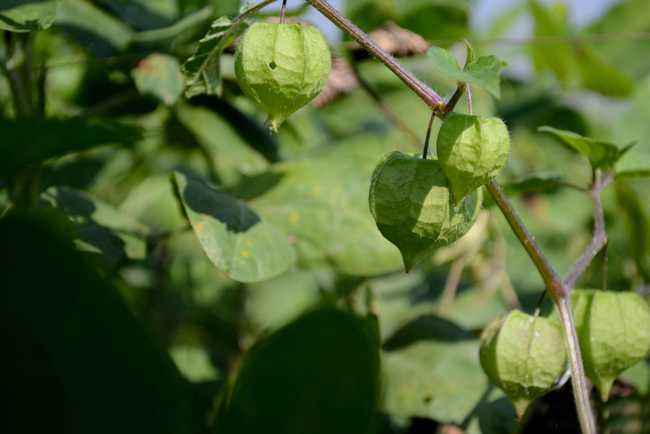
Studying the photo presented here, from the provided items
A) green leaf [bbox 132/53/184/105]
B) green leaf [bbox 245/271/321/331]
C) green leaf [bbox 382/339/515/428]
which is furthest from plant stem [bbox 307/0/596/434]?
green leaf [bbox 245/271/321/331]

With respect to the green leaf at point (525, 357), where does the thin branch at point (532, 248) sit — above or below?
above

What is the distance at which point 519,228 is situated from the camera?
0.90 m

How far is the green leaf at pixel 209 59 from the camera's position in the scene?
2.99ft

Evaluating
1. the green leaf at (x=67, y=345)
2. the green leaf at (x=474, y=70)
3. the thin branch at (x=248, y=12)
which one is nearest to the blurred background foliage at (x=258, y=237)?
the green leaf at (x=67, y=345)

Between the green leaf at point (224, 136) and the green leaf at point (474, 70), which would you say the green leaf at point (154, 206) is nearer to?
the green leaf at point (224, 136)

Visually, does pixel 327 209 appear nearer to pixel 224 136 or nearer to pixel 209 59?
pixel 224 136

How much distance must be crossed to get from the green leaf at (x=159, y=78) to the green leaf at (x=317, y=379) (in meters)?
0.77

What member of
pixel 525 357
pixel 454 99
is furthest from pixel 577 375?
pixel 454 99

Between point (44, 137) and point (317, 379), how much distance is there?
12.6 inches

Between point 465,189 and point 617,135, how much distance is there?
138 cm

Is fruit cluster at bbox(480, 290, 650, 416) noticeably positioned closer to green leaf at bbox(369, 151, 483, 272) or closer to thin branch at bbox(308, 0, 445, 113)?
green leaf at bbox(369, 151, 483, 272)

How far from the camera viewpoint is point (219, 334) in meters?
1.67

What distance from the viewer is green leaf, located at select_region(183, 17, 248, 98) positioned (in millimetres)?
910

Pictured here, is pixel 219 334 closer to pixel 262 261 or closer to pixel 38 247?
pixel 262 261
